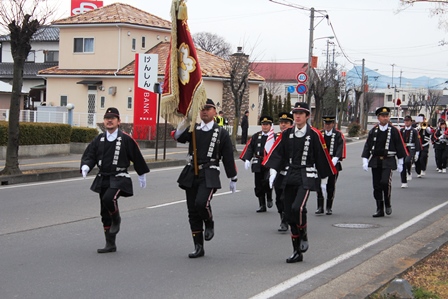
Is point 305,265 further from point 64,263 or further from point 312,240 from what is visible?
point 64,263

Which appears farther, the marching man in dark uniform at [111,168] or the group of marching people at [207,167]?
the marching man in dark uniform at [111,168]

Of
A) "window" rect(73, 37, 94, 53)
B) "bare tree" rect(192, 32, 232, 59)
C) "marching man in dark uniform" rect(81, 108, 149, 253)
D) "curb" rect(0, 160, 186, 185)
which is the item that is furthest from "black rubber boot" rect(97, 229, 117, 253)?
"bare tree" rect(192, 32, 232, 59)

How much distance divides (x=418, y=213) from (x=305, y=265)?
5.91m

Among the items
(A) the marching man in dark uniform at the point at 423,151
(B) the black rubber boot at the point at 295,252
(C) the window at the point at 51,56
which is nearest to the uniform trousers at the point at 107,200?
(B) the black rubber boot at the point at 295,252

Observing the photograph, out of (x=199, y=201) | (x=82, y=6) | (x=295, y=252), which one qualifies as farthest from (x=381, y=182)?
(x=82, y=6)

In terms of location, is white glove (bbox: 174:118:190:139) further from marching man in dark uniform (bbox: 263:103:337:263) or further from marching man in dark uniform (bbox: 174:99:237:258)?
marching man in dark uniform (bbox: 263:103:337:263)

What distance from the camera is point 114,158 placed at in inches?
349

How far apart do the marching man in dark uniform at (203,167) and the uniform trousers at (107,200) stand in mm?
873

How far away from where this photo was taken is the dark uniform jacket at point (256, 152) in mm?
12844

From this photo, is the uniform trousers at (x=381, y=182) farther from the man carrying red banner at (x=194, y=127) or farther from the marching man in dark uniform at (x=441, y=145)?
the marching man in dark uniform at (x=441, y=145)

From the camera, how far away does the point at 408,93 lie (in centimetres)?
12588

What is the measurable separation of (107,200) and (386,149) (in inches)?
241

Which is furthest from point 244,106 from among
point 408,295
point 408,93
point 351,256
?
point 408,93

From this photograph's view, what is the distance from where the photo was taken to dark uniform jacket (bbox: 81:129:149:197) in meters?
8.87
